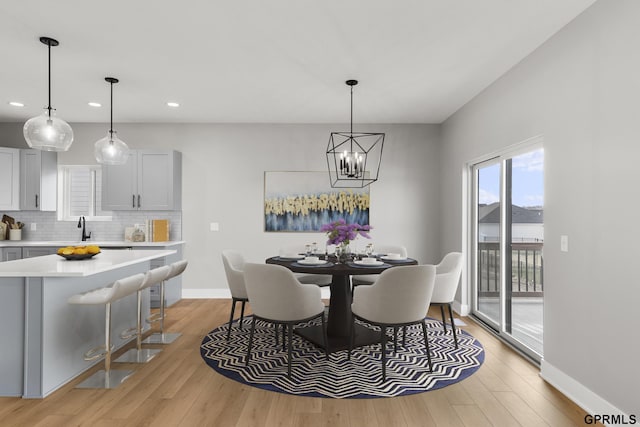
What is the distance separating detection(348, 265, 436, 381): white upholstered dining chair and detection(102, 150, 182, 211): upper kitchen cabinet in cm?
352

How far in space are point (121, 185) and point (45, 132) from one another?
2546 mm

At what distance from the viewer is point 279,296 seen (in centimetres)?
267

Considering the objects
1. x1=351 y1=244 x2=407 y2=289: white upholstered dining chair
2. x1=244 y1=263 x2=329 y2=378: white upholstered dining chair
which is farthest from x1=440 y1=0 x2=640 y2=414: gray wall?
x1=244 y1=263 x2=329 y2=378: white upholstered dining chair

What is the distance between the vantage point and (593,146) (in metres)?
2.26

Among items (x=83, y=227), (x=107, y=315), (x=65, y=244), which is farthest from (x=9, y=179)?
(x=107, y=315)

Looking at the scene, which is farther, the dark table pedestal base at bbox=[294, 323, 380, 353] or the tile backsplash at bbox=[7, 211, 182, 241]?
the tile backsplash at bbox=[7, 211, 182, 241]

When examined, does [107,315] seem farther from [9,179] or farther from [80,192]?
[9,179]

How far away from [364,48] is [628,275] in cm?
240

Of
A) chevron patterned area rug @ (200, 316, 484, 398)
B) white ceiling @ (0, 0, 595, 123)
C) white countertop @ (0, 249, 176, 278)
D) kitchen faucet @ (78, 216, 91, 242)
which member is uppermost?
white ceiling @ (0, 0, 595, 123)

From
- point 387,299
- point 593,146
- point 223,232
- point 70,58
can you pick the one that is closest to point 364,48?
point 593,146

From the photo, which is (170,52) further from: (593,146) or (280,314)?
(593,146)

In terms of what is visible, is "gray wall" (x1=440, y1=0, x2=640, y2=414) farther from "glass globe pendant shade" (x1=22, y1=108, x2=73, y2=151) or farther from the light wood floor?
"glass globe pendant shade" (x1=22, y1=108, x2=73, y2=151)

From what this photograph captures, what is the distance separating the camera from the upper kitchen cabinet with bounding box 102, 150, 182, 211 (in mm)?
4980

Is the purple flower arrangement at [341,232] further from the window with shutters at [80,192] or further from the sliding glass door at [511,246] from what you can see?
the window with shutters at [80,192]
